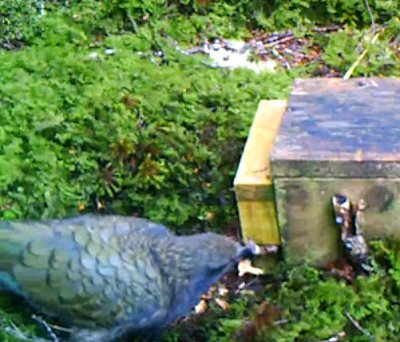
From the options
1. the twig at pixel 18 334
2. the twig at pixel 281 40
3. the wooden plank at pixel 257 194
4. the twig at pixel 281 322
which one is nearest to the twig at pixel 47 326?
the twig at pixel 18 334

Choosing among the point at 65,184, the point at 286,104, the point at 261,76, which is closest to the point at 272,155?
the point at 286,104

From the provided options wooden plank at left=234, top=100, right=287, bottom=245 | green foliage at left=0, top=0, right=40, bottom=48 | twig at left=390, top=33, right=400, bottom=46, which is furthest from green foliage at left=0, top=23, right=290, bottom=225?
twig at left=390, top=33, right=400, bottom=46

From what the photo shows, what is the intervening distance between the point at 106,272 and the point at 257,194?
3.26ft

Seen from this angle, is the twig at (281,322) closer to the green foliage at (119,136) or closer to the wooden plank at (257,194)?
the wooden plank at (257,194)

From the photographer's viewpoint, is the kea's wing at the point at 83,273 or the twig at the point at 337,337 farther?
the twig at the point at 337,337

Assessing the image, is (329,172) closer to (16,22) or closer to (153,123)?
(153,123)

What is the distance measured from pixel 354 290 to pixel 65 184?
1.59m

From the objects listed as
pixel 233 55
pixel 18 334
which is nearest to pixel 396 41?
pixel 233 55

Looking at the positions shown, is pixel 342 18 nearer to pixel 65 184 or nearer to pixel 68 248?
pixel 65 184

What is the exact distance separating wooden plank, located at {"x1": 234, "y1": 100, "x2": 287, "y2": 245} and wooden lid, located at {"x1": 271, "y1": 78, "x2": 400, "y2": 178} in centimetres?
15

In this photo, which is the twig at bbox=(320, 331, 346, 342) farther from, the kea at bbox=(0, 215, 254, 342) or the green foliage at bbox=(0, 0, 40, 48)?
the green foliage at bbox=(0, 0, 40, 48)

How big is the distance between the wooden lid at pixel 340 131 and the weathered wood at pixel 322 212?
0.05m

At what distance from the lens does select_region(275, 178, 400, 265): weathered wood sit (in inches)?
180

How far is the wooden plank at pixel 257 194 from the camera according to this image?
470 cm
